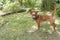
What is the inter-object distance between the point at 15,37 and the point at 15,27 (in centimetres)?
63


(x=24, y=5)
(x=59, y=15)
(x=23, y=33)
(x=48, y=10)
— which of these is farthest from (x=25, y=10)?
(x=23, y=33)

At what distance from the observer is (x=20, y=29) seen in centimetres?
496

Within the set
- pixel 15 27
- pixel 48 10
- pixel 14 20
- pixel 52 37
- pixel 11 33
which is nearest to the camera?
pixel 52 37

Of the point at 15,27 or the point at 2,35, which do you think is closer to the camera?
the point at 2,35

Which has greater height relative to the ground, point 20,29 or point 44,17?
point 44,17

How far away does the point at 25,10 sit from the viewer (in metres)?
6.46

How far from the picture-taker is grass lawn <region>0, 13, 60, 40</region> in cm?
450

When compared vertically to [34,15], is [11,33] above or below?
below

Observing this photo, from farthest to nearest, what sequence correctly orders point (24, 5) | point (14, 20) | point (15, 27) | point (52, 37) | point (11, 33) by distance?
point (24, 5)
point (14, 20)
point (15, 27)
point (11, 33)
point (52, 37)

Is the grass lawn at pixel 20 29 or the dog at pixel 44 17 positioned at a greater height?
the dog at pixel 44 17

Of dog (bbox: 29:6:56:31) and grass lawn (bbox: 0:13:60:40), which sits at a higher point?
dog (bbox: 29:6:56:31)

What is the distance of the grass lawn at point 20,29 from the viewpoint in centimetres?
450

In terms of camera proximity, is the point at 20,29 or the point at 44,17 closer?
the point at 44,17

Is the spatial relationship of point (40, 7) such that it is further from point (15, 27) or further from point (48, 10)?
point (15, 27)
